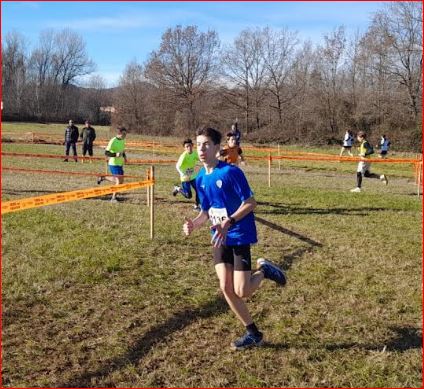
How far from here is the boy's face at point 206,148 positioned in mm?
4422

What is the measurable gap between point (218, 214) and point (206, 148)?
642mm

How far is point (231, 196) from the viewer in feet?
14.8

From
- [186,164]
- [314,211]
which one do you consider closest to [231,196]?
[186,164]

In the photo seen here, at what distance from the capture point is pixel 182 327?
5090 mm

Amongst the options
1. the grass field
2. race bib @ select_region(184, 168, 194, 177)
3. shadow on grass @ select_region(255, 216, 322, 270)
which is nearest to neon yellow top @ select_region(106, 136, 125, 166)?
the grass field

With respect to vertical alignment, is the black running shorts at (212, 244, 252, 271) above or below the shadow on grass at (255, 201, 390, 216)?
above

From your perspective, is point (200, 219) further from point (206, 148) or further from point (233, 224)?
point (206, 148)

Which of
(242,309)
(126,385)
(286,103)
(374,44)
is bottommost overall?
(126,385)

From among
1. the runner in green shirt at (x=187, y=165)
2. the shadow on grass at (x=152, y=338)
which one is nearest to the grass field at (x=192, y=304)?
the shadow on grass at (x=152, y=338)

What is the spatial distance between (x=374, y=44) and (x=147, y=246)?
1597 inches

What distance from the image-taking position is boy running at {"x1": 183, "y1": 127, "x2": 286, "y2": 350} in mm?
4422

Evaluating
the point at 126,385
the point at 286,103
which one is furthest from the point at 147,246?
the point at 286,103

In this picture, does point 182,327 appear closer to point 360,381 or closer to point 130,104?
point 360,381

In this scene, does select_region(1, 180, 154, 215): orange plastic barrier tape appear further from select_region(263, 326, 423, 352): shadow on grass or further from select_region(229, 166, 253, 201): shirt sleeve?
select_region(263, 326, 423, 352): shadow on grass
